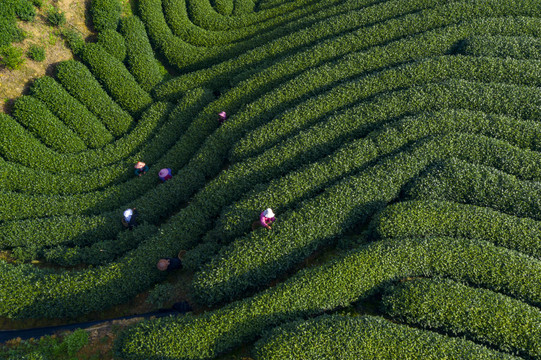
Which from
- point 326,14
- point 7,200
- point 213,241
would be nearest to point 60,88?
point 7,200

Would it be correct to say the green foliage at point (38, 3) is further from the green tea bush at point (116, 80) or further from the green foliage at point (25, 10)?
the green tea bush at point (116, 80)

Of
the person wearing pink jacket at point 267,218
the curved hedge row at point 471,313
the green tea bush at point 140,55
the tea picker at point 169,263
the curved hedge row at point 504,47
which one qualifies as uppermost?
the green tea bush at point 140,55

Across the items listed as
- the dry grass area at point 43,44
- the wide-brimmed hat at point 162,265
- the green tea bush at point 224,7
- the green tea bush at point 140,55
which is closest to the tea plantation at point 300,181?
the green tea bush at point 140,55

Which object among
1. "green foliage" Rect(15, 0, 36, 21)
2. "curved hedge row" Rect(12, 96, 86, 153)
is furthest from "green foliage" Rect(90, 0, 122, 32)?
"curved hedge row" Rect(12, 96, 86, 153)

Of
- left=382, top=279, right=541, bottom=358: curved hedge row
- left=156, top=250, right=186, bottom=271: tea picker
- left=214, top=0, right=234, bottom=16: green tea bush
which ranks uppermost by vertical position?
left=214, top=0, right=234, bottom=16: green tea bush

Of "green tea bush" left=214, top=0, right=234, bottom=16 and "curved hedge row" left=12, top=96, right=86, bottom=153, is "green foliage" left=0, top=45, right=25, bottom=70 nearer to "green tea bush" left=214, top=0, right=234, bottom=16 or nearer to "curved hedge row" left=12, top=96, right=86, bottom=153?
"curved hedge row" left=12, top=96, right=86, bottom=153

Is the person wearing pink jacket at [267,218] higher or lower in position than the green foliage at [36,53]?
lower

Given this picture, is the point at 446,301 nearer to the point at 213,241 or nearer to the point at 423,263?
the point at 423,263
